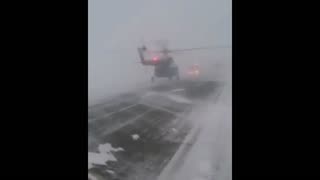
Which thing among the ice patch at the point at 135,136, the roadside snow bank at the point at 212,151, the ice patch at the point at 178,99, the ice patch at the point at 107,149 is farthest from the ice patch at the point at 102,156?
the ice patch at the point at 178,99

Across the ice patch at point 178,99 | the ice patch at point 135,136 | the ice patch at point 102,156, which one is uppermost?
the ice patch at point 178,99

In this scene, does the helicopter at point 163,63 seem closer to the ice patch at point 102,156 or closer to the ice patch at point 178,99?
the ice patch at point 178,99

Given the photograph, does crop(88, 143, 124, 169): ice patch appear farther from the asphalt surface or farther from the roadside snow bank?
the roadside snow bank

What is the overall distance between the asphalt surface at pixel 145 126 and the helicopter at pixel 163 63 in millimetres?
61

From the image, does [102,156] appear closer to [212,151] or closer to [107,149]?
[107,149]

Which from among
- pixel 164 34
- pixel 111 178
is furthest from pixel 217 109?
pixel 111 178

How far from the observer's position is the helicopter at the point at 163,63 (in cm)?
220

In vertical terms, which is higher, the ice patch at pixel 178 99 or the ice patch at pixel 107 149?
the ice patch at pixel 178 99

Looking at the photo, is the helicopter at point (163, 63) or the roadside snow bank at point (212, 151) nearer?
the roadside snow bank at point (212, 151)

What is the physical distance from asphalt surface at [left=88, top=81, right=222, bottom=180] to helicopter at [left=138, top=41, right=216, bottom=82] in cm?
6

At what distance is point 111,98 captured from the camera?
2223mm

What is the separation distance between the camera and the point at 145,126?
2.18 m

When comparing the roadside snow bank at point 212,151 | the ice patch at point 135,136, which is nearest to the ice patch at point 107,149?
the ice patch at point 135,136

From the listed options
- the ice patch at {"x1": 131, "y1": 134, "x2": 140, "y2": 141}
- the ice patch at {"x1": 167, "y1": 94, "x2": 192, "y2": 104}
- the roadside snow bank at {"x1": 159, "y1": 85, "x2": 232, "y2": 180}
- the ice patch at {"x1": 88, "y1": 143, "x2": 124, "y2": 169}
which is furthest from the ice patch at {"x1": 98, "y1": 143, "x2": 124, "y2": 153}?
the ice patch at {"x1": 167, "y1": 94, "x2": 192, "y2": 104}
